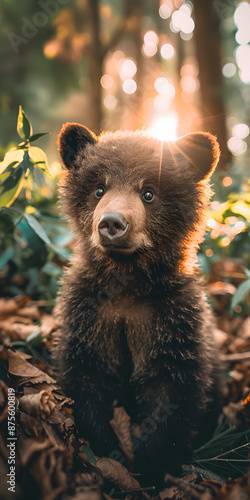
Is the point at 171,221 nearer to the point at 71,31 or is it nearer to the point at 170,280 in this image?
the point at 170,280

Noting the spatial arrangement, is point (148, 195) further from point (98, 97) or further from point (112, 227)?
point (98, 97)

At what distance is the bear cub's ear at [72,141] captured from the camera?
7.86 ft

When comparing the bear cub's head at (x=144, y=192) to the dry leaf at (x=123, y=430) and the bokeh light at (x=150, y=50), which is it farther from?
the bokeh light at (x=150, y=50)

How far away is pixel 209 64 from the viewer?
5871 mm

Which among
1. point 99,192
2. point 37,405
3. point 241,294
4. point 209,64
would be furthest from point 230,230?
point 209,64

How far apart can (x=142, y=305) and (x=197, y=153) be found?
101 centimetres

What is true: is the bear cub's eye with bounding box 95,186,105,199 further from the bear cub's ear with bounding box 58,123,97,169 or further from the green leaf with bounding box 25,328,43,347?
the green leaf with bounding box 25,328,43,347

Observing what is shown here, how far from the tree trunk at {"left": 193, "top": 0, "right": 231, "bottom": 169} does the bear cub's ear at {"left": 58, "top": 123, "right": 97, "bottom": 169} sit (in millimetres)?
3588

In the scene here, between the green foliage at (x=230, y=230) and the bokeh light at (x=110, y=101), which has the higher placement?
the bokeh light at (x=110, y=101)

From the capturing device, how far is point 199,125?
5.30 meters

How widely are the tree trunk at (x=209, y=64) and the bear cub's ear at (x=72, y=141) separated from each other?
11.8ft

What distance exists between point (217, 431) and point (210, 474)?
18.3 inches

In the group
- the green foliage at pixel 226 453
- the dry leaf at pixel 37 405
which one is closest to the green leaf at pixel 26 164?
the dry leaf at pixel 37 405

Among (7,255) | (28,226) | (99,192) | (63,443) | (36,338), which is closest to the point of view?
(63,443)
